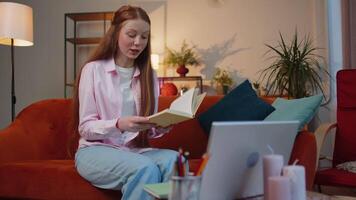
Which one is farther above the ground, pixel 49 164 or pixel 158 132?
pixel 158 132

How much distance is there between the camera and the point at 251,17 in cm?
372

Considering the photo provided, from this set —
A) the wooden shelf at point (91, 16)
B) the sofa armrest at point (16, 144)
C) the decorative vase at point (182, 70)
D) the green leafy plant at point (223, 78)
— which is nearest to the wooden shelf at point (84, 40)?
the wooden shelf at point (91, 16)

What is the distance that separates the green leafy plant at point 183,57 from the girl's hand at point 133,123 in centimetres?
255

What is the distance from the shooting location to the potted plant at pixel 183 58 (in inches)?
144

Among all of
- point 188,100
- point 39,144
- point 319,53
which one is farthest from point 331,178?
point 319,53

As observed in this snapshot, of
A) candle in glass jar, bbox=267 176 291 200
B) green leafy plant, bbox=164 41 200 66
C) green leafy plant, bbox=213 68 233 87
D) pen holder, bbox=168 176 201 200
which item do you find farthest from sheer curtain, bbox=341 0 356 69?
pen holder, bbox=168 176 201 200

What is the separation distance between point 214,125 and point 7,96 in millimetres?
4150

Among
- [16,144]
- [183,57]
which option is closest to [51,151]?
[16,144]

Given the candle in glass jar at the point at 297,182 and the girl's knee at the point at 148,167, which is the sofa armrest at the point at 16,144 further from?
the candle in glass jar at the point at 297,182

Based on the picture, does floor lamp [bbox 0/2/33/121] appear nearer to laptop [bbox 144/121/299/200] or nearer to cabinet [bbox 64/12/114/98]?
cabinet [bbox 64/12/114/98]

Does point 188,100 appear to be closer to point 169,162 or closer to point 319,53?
point 169,162

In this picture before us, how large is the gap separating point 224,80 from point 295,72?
0.78 meters

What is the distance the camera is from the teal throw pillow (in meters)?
1.51

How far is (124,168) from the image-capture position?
3.69ft
